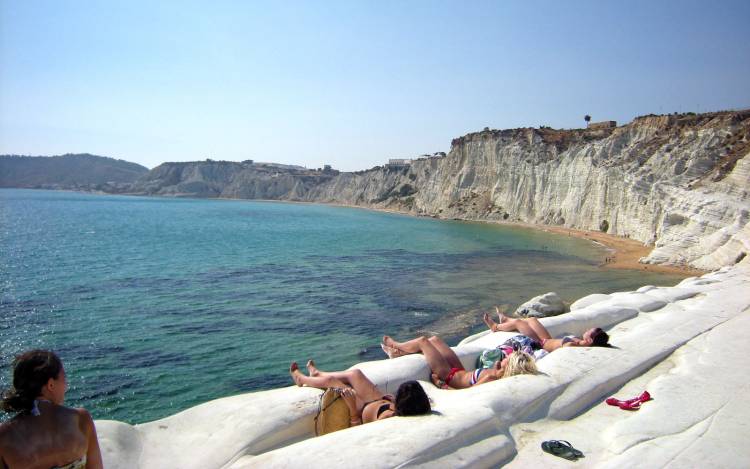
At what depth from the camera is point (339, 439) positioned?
4676mm

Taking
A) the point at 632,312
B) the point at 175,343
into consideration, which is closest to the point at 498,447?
the point at 632,312

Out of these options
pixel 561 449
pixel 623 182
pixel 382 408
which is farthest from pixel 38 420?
pixel 623 182

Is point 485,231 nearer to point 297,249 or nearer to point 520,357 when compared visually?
point 297,249

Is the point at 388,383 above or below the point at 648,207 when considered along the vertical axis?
below

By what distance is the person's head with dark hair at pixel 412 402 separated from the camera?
511 centimetres

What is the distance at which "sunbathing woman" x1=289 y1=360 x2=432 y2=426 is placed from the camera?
16.9 ft

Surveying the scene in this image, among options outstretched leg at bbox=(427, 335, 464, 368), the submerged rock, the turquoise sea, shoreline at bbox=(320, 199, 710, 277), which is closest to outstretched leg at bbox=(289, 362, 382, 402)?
A: outstretched leg at bbox=(427, 335, 464, 368)

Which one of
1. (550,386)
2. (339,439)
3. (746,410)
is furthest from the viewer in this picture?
(550,386)

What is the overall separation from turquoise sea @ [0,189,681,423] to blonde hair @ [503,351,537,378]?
240 inches

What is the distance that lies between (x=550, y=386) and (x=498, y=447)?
1452 millimetres

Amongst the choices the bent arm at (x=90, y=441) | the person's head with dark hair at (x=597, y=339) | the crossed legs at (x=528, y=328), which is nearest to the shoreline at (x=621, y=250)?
the crossed legs at (x=528, y=328)

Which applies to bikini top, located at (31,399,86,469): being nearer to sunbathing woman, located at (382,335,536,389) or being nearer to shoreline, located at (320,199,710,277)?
sunbathing woman, located at (382,335,536,389)

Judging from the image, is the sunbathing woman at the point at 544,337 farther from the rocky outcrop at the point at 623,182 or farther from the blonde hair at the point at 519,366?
the rocky outcrop at the point at 623,182

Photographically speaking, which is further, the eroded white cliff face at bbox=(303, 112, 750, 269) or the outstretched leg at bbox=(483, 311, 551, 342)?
the eroded white cliff face at bbox=(303, 112, 750, 269)
